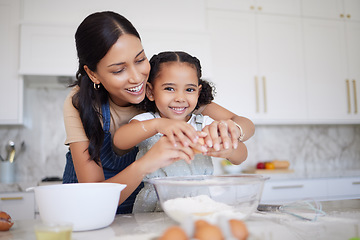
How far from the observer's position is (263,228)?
31.5 inches

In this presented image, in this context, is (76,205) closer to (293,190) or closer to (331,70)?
(293,190)

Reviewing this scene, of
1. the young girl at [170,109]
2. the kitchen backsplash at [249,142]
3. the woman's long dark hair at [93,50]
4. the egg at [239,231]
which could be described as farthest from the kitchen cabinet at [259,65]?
the egg at [239,231]

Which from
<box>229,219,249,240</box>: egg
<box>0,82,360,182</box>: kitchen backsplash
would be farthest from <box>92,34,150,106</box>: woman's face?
<box>0,82,360,182</box>: kitchen backsplash

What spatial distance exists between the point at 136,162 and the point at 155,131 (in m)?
0.15

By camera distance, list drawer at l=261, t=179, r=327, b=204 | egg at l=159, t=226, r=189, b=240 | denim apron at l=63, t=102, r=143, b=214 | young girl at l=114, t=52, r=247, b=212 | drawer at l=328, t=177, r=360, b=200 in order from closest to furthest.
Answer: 1. egg at l=159, t=226, r=189, b=240
2. young girl at l=114, t=52, r=247, b=212
3. denim apron at l=63, t=102, r=143, b=214
4. drawer at l=261, t=179, r=327, b=204
5. drawer at l=328, t=177, r=360, b=200

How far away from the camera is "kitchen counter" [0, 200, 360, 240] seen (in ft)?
2.45

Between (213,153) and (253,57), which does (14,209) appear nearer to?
(213,153)

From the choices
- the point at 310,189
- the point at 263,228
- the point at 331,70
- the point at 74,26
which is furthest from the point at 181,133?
the point at 331,70

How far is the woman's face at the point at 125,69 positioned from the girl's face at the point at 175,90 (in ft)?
0.50

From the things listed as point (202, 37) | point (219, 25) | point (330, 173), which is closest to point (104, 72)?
point (202, 37)

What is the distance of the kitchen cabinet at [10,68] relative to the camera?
8.36ft

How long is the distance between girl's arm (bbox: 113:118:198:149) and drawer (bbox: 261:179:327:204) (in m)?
1.81

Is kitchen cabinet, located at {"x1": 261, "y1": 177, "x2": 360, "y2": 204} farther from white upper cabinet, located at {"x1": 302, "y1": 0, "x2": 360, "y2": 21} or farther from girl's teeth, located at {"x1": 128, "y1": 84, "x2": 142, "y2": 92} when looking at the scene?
A: girl's teeth, located at {"x1": 128, "y1": 84, "x2": 142, "y2": 92}

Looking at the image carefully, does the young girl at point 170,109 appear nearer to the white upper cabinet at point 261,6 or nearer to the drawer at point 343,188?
the white upper cabinet at point 261,6
